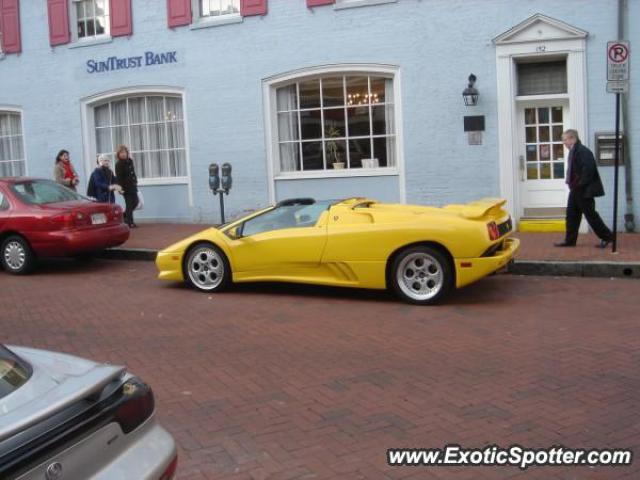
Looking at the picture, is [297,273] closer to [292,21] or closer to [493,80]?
[493,80]

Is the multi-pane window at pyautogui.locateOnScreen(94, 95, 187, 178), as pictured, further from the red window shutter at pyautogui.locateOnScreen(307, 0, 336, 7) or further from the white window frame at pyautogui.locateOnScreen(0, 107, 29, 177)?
the red window shutter at pyautogui.locateOnScreen(307, 0, 336, 7)

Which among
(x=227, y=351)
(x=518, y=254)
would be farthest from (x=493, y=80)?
(x=227, y=351)

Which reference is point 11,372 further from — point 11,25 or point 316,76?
point 11,25

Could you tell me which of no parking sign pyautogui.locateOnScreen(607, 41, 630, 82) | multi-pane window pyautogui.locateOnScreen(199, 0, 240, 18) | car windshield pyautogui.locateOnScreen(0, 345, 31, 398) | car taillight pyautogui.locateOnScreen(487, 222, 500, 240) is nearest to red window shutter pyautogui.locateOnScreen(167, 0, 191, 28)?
multi-pane window pyautogui.locateOnScreen(199, 0, 240, 18)

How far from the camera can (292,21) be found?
47.3ft

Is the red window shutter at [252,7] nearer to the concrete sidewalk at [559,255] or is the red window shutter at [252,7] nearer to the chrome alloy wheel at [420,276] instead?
the concrete sidewalk at [559,255]

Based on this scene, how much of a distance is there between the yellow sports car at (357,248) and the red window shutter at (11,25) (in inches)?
399

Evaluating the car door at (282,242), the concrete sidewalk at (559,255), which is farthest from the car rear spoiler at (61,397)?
the concrete sidewalk at (559,255)

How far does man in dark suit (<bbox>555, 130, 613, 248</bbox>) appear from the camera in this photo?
10.6 metres

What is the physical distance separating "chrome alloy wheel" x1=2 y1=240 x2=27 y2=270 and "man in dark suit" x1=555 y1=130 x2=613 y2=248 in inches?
308

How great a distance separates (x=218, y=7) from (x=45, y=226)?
664cm

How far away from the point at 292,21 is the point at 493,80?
13.0 ft

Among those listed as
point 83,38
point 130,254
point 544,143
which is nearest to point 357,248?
point 130,254

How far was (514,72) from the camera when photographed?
43.0 ft
